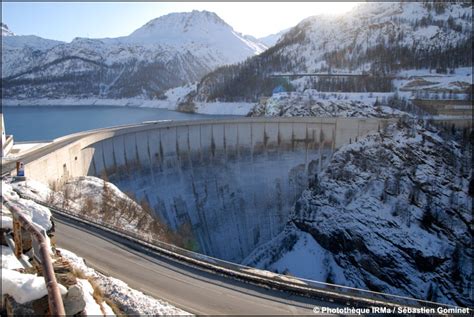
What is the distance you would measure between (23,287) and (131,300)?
3.19 m

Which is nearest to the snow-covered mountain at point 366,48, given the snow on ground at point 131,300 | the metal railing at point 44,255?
the snow on ground at point 131,300

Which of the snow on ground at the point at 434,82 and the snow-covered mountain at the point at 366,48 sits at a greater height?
the snow-covered mountain at the point at 366,48

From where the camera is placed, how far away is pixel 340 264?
101 feet

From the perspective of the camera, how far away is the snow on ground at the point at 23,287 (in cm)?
585

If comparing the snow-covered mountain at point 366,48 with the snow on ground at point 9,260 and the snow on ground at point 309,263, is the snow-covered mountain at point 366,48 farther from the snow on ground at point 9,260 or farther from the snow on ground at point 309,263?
the snow on ground at point 9,260

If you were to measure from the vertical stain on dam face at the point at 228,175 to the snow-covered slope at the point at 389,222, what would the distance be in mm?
1667

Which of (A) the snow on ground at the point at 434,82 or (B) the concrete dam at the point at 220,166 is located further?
(A) the snow on ground at the point at 434,82

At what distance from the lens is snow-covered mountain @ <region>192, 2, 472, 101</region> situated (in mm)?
83562

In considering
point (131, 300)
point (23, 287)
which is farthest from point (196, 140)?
point (23, 287)

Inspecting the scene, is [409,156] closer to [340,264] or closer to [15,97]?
[340,264]

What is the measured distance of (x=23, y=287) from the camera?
19.4 ft

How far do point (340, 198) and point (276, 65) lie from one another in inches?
3097

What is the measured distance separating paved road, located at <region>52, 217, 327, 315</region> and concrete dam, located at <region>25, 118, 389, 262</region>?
13.2 metres

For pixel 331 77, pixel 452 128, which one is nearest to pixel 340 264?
pixel 452 128
